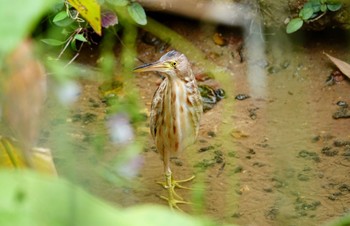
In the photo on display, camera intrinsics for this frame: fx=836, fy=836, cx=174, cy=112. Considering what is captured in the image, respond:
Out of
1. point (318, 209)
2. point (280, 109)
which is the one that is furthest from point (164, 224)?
point (280, 109)

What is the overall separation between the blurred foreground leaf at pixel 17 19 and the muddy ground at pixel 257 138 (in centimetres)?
244

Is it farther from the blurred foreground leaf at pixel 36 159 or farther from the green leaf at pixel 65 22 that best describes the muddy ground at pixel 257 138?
the blurred foreground leaf at pixel 36 159

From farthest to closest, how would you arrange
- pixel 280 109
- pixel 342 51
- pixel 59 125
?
pixel 342 51, pixel 280 109, pixel 59 125


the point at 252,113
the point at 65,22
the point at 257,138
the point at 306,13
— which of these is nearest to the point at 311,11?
the point at 306,13

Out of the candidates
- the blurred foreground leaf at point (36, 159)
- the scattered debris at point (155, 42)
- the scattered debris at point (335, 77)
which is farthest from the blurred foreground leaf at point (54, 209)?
the scattered debris at point (155, 42)

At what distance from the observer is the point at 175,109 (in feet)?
12.3

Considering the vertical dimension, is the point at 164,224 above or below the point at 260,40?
above

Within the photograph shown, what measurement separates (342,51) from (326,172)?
119 cm

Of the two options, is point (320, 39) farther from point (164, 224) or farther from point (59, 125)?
point (164, 224)

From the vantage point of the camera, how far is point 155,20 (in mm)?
4914

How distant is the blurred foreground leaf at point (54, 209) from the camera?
67cm

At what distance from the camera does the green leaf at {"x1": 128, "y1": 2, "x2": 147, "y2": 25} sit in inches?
175

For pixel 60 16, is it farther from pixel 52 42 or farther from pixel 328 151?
pixel 328 151

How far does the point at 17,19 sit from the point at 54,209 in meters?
0.16
